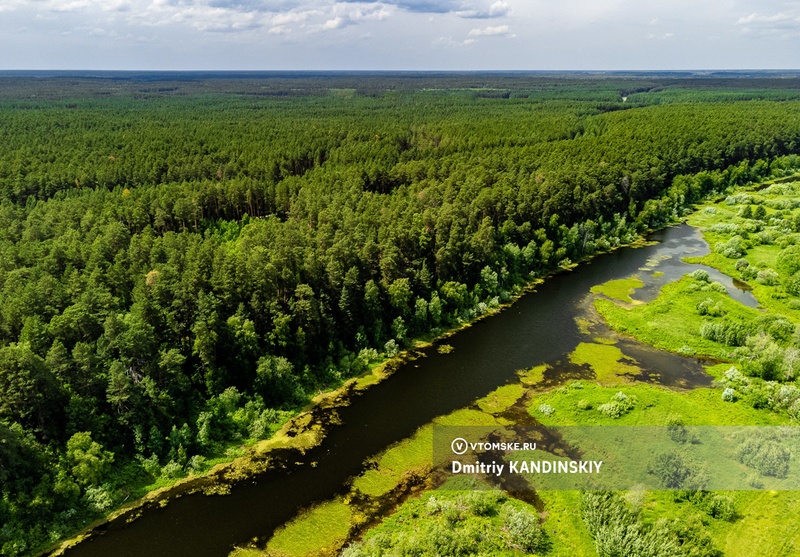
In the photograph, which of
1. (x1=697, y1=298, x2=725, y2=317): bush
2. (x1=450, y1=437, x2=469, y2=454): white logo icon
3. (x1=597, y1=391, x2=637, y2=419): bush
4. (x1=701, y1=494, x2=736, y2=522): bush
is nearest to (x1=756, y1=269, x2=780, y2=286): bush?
(x1=697, y1=298, x2=725, y2=317): bush

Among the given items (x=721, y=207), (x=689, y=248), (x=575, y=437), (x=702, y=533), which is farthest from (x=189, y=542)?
(x=721, y=207)

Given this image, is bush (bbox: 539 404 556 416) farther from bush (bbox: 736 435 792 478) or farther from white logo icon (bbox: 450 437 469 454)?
bush (bbox: 736 435 792 478)

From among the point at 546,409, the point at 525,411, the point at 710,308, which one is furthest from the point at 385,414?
the point at 710,308

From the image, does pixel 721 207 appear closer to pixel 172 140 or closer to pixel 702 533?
pixel 702 533

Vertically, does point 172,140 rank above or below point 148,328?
above

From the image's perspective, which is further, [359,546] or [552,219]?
[552,219]

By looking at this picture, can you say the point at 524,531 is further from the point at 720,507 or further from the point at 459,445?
the point at 720,507

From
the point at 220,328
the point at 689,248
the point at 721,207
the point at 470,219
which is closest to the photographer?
the point at 220,328
